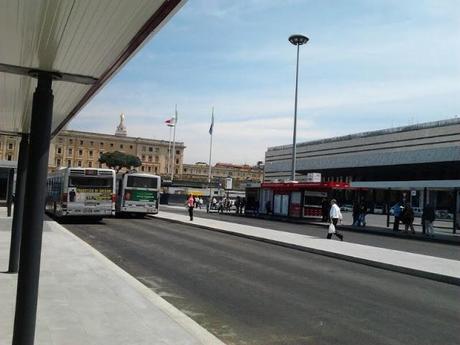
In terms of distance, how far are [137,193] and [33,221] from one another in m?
28.4

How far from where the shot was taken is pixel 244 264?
549 inches

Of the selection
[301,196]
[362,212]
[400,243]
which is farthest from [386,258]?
[301,196]

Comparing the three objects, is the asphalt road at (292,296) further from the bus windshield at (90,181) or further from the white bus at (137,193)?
the white bus at (137,193)

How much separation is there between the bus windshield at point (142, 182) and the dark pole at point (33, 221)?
28005 millimetres

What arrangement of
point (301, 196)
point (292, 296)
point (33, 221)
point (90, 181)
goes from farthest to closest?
point (301, 196)
point (90, 181)
point (292, 296)
point (33, 221)

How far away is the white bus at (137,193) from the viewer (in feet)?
108

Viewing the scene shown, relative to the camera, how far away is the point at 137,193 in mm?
33375

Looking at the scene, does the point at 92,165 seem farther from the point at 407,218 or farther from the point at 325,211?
the point at 407,218

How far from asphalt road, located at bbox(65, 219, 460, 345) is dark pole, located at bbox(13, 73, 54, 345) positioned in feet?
8.68

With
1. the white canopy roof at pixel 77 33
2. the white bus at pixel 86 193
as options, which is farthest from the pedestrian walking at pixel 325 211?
the white canopy roof at pixel 77 33

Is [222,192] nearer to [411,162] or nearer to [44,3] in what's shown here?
[411,162]

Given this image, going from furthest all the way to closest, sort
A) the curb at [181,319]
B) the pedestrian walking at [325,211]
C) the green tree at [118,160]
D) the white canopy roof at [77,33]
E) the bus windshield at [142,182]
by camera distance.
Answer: the green tree at [118,160]
the pedestrian walking at [325,211]
the bus windshield at [142,182]
the curb at [181,319]
the white canopy roof at [77,33]

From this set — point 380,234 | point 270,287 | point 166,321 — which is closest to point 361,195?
point 380,234

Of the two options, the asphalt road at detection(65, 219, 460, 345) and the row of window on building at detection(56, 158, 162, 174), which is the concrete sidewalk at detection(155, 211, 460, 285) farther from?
the row of window on building at detection(56, 158, 162, 174)
